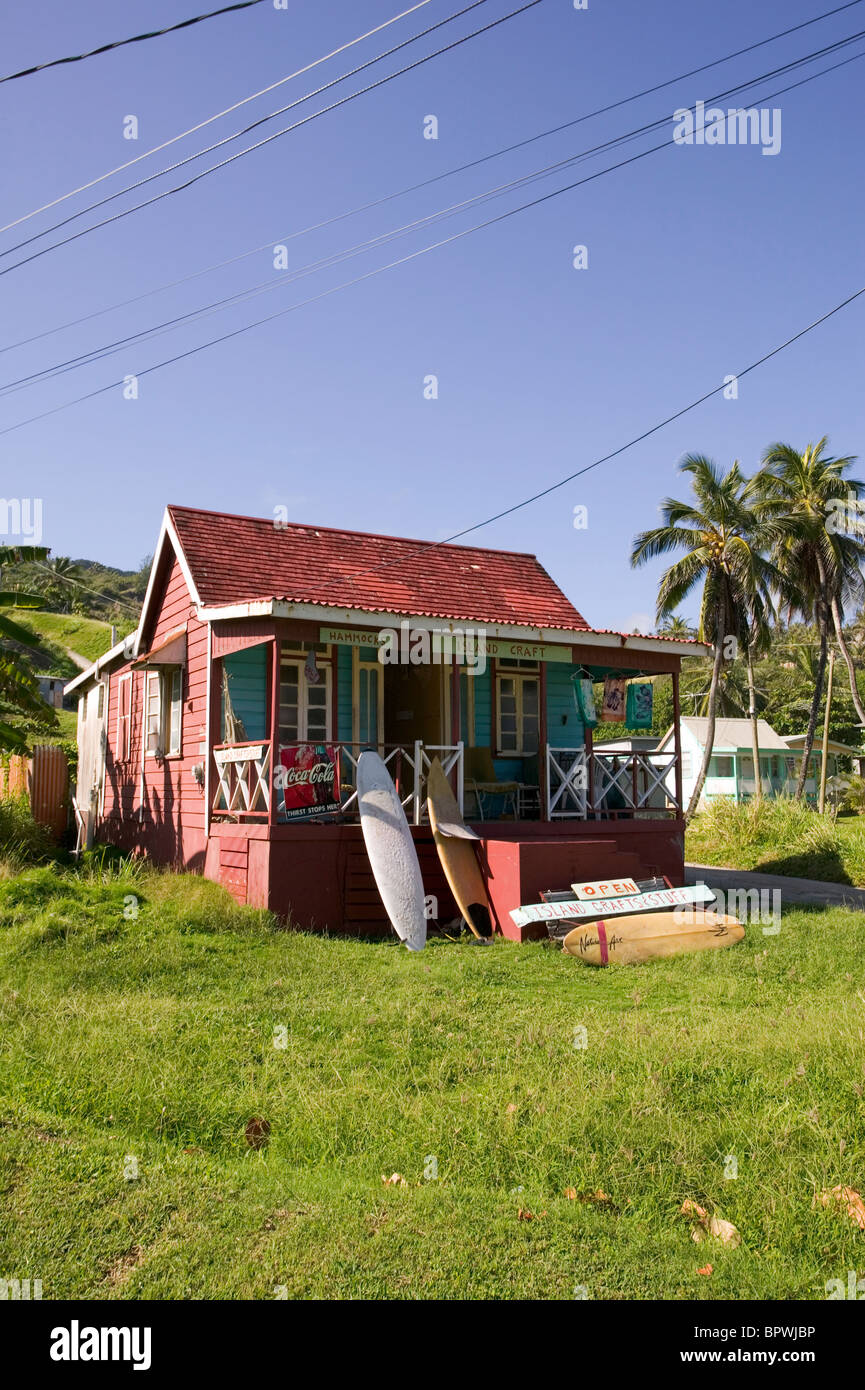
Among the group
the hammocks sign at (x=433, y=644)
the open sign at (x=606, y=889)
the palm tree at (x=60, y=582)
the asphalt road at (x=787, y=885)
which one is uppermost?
the palm tree at (x=60, y=582)

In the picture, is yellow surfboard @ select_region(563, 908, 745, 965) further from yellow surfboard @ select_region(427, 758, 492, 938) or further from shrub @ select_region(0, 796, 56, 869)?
shrub @ select_region(0, 796, 56, 869)

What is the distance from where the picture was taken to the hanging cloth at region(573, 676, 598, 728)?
55.0ft

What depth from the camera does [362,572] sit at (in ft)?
57.9

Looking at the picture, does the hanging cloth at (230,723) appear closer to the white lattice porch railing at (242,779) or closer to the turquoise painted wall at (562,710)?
the white lattice porch railing at (242,779)

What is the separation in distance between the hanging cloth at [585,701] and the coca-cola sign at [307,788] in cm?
517

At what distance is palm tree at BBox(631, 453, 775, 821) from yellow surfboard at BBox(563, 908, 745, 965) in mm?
20220

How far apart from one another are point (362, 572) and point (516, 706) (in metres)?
3.45

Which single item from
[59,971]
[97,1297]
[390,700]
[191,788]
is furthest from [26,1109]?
[390,700]

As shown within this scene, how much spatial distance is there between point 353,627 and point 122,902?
4.25m

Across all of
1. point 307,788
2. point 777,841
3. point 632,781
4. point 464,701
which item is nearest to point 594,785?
point 632,781

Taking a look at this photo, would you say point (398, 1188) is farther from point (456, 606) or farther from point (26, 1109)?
point (456, 606)

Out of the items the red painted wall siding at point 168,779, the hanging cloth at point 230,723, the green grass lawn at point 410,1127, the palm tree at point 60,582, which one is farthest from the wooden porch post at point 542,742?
the palm tree at point 60,582

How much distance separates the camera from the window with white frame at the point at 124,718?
1976cm

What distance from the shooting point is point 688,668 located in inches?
2085
